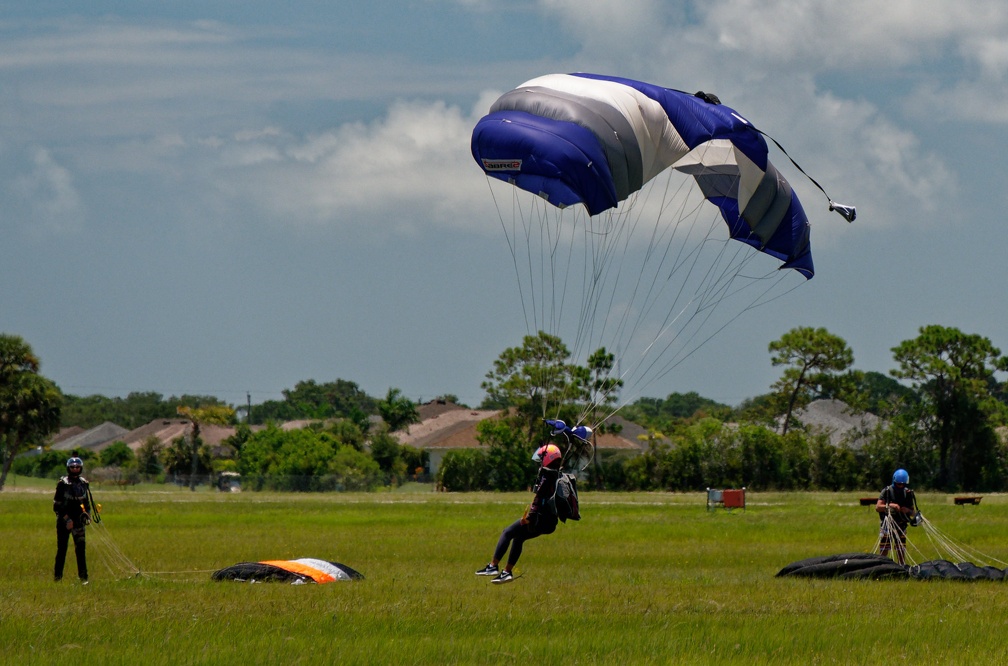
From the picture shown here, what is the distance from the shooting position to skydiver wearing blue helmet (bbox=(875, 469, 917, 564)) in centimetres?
1901

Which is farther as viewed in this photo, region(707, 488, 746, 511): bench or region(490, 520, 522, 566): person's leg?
region(707, 488, 746, 511): bench

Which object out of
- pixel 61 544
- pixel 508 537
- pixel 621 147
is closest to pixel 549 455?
pixel 508 537

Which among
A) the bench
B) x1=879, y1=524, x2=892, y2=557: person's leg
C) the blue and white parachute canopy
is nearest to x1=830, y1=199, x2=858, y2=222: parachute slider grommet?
the blue and white parachute canopy

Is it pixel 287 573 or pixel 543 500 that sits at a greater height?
pixel 543 500

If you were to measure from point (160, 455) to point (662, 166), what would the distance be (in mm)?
100488

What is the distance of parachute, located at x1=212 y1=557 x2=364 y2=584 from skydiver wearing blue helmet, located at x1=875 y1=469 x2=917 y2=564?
300 inches

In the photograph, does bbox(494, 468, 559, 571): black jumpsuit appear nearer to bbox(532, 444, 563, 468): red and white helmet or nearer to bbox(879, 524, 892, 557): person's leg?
bbox(532, 444, 563, 468): red and white helmet

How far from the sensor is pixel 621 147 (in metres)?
20.1

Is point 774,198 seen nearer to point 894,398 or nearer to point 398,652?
point 398,652

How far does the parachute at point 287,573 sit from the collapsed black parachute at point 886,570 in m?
6.29

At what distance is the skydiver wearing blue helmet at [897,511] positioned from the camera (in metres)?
19.0

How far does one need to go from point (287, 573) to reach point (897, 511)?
8.79 metres

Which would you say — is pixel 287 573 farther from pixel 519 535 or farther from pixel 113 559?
pixel 113 559

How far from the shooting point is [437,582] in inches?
675
